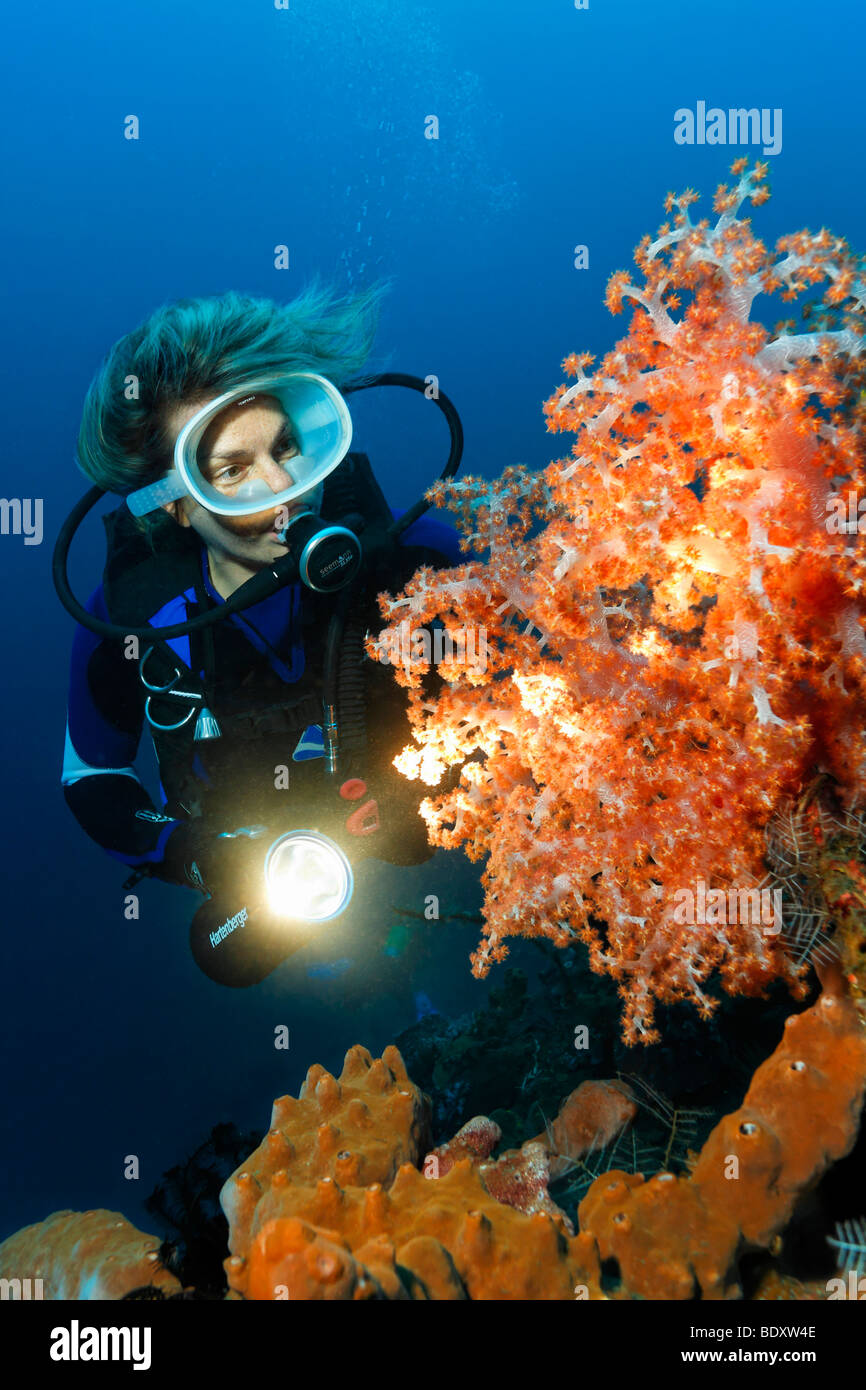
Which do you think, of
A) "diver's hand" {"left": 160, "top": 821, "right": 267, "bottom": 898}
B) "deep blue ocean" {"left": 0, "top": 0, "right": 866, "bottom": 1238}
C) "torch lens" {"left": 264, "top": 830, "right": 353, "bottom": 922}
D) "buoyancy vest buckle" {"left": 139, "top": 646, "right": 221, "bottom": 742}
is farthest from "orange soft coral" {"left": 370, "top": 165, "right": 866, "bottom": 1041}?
"deep blue ocean" {"left": 0, "top": 0, "right": 866, "bottom": 1238}

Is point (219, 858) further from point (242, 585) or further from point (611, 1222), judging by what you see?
point (611, 1222)

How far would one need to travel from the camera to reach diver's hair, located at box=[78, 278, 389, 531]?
380cm

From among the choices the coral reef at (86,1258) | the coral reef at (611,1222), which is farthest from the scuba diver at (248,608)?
the coral reef at (86,1258)

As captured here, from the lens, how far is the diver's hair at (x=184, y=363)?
150 inches

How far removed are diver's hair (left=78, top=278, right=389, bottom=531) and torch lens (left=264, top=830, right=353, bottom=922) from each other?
8.02 ft

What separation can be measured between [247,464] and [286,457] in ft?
0.89

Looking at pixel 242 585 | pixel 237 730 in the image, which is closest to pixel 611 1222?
pixel 237 730

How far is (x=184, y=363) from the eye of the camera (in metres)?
3.79

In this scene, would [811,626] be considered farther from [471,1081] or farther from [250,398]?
[471,1081]

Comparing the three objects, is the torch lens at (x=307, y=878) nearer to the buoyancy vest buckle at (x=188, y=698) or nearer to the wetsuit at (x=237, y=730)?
the wetsuit at (x=237, y=730)

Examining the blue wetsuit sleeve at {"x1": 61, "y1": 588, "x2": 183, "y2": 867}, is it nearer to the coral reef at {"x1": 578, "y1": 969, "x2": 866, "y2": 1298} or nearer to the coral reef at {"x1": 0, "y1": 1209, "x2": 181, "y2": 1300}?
the coral reef at {"x1": 0, "y1": 1209, "x2": 181, "y2": 1300}

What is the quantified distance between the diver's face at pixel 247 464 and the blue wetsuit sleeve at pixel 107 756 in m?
1.23

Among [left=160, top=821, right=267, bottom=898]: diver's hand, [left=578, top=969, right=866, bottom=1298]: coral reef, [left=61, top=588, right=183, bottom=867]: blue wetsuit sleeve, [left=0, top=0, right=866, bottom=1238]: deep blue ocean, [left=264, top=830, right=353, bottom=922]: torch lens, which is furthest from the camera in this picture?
[left=0, top=0, right=866, bottom=1238]: deep blue ocean
